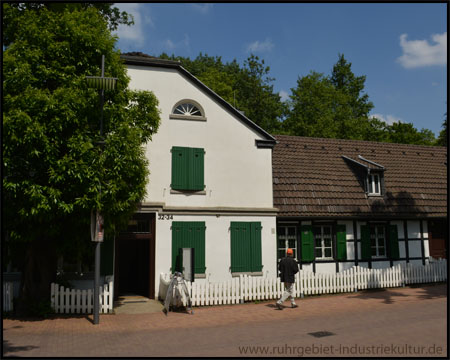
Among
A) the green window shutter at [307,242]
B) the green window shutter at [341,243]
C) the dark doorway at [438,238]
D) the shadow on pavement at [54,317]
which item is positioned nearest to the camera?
the shadow on pavement at [54,317]

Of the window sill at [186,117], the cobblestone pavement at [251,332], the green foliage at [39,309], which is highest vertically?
the window sill at [186,117]

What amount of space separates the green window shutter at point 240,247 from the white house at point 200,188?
4 cm

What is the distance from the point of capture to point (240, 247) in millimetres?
15266

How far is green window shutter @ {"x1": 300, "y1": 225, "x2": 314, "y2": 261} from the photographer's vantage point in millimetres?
16938

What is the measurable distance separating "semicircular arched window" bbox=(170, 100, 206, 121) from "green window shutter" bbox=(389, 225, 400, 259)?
981 cm

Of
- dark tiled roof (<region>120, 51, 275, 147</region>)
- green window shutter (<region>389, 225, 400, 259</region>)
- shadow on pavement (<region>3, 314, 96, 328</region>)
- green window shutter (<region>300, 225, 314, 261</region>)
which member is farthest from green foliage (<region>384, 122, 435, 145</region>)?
shadow on pavement (<region>3, 314, 96, 328</region>)

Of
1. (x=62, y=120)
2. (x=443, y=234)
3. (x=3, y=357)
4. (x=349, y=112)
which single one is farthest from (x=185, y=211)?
(x=349, y=112)

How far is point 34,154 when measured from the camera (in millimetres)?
10367

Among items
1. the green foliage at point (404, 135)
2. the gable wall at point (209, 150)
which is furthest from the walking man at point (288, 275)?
the green foliage at point (404, 135)

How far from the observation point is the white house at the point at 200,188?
47.4 ft

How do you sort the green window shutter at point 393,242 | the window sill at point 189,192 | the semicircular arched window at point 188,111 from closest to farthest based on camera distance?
the window sill at point 189,192
the semicircular arched window at point 188,111
the green window shutter at point 393,242

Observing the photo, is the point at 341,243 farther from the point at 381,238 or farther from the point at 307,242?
the point at 381,238

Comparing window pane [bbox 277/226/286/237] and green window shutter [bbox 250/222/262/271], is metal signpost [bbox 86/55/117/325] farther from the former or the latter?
window pane [bbox 277/226/286/237]

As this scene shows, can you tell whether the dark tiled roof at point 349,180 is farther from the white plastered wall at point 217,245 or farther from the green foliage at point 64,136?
the green foliage at point 64,136
